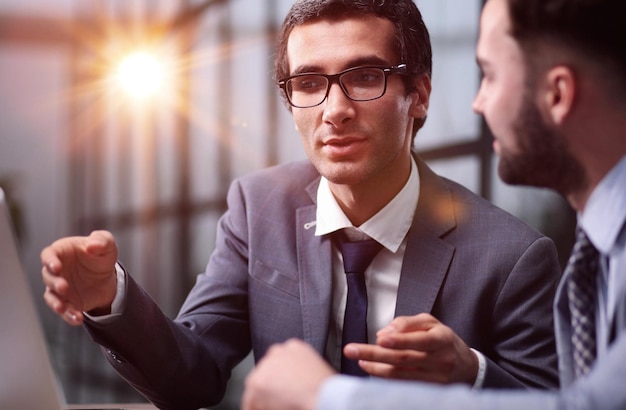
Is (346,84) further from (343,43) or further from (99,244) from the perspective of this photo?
(99,244)

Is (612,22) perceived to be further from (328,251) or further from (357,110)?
(328,251)

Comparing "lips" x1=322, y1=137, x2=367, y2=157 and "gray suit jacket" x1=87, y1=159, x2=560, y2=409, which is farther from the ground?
"lips" x1=322, y1=137, x2=367, y2=157

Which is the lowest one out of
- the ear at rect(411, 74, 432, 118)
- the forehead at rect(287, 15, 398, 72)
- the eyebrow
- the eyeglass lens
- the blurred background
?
the blurred background

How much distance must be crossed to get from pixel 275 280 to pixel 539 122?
929 mm

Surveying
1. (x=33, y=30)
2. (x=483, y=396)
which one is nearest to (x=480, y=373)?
(x=483, y=396)

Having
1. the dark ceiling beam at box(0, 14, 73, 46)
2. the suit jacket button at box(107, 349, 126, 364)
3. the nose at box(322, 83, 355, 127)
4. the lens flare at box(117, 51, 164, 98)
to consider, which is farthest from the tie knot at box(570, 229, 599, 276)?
the dark ceiling beam at box(0, 14, 73, 46)

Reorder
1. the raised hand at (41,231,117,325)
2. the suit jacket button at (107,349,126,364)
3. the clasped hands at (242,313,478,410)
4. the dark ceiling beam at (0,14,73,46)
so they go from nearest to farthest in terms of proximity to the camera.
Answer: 1. the clasped hands at (242,313,478,410)
2. the raised hand at (41,231,117,325)
3. the suit jacket button at (107,349,126,364)
4. the dark ceiling beam at (0,14,73,46)

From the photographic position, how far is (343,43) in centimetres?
168

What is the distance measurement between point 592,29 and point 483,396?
0.52 metres

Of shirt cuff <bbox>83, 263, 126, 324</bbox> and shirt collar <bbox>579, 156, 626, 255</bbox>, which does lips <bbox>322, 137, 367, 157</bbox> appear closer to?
shirt cuff <bbox>83, 263, 126, 324</bbox>

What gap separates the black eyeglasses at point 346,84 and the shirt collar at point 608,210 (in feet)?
2.62

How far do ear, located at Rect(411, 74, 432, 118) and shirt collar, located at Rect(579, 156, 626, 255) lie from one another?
2.99 ft

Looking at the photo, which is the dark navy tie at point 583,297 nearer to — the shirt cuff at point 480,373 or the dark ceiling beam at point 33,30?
the shirt cuff at point 480,373

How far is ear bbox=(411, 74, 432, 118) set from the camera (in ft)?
6.02
